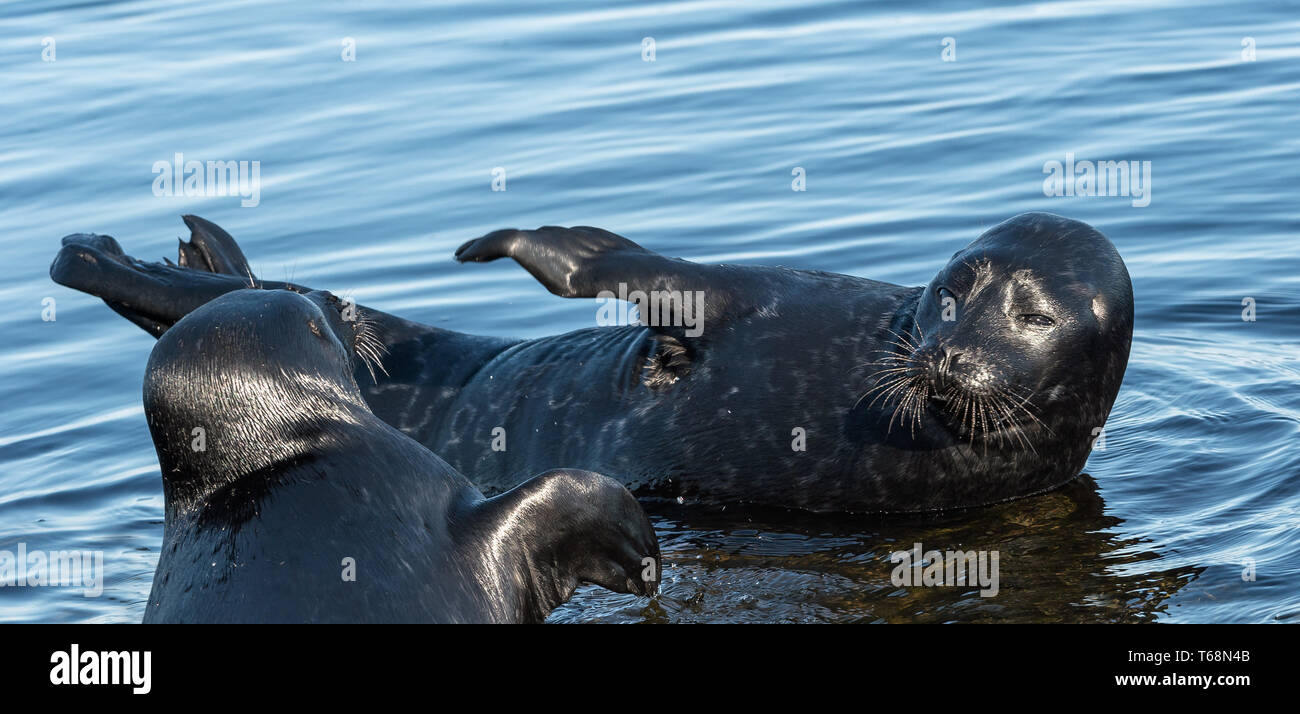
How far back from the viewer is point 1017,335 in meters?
6.84

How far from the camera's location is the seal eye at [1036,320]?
6.87m

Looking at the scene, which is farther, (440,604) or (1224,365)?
(1224,365)

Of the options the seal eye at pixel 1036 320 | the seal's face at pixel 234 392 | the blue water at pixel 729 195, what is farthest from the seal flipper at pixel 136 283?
the seal eye at pixel 1036 320

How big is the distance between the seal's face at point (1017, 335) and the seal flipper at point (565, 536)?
169cm

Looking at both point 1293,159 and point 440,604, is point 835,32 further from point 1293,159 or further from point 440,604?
point 440,604

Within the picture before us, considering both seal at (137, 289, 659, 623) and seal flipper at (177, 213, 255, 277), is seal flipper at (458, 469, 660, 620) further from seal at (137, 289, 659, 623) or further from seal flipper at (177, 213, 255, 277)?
seal flipper at (177, 213, 255, 277)

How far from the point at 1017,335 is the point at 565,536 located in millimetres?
2302

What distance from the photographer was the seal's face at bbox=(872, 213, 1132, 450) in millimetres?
6828

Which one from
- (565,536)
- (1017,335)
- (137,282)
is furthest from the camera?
(137,282)

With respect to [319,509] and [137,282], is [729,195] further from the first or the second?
[319,509]

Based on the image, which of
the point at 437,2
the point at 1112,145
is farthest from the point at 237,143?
the point at 1112,145

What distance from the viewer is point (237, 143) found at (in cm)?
1409

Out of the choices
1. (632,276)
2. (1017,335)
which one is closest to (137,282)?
(632,276)
